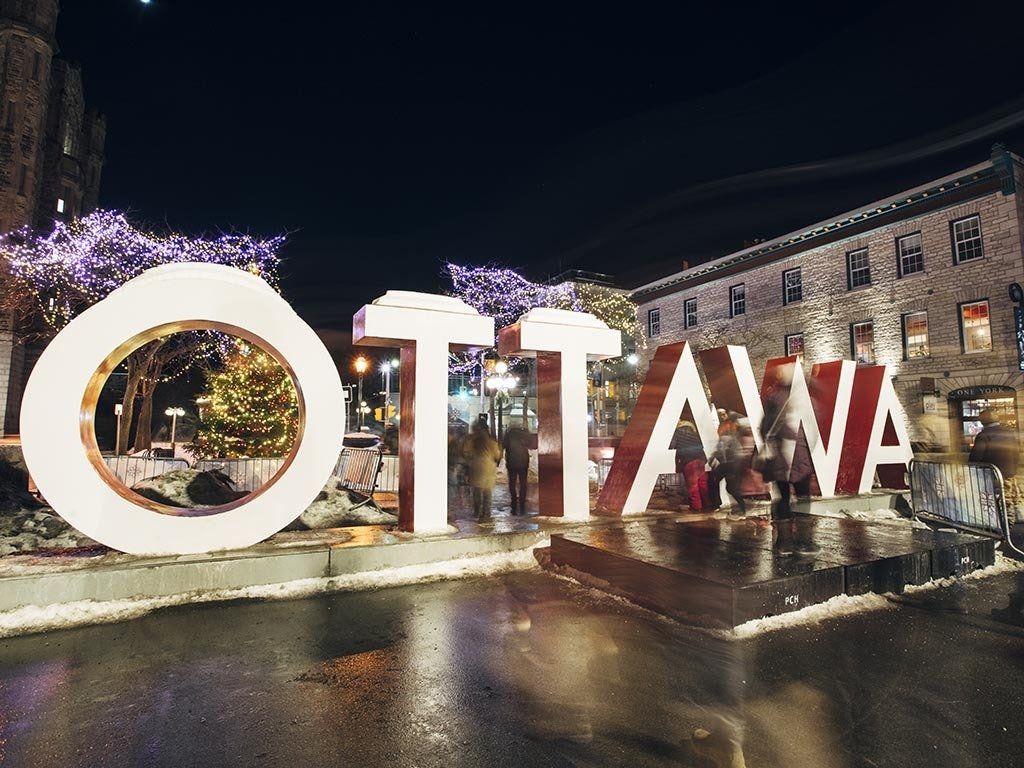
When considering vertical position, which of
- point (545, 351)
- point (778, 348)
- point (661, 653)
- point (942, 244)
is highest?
point (942, 244)

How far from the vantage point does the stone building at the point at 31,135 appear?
28.8 m

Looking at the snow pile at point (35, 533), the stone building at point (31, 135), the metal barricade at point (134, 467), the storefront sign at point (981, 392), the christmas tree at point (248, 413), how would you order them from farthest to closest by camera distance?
the stone building at point (31, 135) → the storefront sign at point (981, 392) → the christmas tree at point (248, 413) → the metal barricade at point (134, 467) → the snow pile at point (35, 533)

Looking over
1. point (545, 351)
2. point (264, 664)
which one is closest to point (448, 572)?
point (264, 664)

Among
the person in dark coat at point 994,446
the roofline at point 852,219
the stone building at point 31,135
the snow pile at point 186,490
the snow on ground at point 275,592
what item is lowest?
the snow on ground at point 275,592

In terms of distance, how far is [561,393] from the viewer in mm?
8414

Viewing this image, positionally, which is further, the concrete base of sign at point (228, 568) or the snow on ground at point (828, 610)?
the concrete base of sign at point (228, 568)

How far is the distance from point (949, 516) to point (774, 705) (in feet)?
25.0

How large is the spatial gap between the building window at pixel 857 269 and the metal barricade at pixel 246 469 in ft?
70.1

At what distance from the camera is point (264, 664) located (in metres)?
3.80

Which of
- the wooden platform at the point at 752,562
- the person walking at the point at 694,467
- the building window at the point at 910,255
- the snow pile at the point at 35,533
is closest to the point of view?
the wooden platform at the point at 752,562

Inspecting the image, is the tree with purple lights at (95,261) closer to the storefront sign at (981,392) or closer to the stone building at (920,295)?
the stone building at (920,295)

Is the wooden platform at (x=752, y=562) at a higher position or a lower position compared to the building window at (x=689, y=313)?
lower

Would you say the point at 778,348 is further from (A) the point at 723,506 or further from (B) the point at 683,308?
(A) the point at 723,506

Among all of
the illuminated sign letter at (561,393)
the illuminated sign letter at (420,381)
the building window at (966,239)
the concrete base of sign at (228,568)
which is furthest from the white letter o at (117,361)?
the building window at (966,239)
